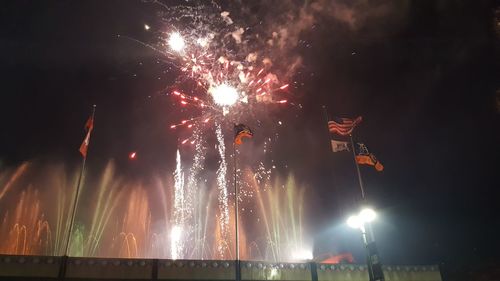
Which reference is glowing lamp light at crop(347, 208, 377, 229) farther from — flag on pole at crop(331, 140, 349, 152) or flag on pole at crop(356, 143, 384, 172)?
flag on pole at crop(331, 140, 349, 152)

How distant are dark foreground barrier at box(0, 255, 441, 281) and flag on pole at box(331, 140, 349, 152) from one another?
8683 millimetres

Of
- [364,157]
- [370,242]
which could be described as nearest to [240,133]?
[364,157]

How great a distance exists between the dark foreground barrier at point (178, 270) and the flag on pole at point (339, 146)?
8.68 m

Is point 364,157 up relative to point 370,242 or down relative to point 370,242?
up

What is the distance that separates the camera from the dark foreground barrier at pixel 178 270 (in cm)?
2248

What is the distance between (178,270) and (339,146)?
12970mm

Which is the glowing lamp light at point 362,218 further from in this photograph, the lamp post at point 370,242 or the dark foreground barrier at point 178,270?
the dark foreground barrier at point 178,270

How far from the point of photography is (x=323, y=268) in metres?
27.3

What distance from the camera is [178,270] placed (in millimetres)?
24500

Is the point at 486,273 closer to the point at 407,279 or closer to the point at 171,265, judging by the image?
the point at 407,279

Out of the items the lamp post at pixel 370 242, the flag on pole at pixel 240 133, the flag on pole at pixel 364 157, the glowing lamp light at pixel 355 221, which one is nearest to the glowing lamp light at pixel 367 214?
the lamp post at pixel 370 242

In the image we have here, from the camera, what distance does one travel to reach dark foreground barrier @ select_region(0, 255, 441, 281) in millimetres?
22484

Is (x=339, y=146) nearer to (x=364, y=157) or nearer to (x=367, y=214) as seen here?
(x=364, y=157)

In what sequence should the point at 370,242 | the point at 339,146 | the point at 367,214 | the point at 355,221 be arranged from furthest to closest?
1. the point at 339,146
2. the point at 370,242
3. the point at 355,221
4. the point at 367,214
